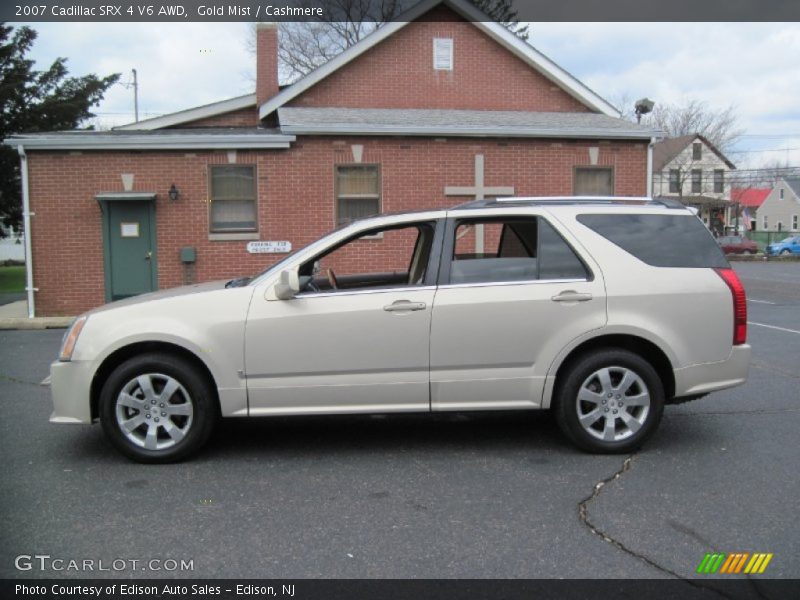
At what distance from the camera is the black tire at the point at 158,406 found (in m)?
4.88

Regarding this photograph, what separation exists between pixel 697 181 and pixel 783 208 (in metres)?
25.8

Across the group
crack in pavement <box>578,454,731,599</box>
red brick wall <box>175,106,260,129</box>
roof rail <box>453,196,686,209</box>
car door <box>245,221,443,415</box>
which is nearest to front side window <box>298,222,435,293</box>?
car door <box>245,221,443,415</box>

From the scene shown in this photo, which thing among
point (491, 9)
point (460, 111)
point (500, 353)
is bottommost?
point (500, 353)

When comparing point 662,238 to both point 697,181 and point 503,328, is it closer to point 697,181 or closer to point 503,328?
point 503,328

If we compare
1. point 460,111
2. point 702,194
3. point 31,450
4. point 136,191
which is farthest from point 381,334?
point 702,194

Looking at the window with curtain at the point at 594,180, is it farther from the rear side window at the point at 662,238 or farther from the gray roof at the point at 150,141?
the rear side window at the point at 662,238

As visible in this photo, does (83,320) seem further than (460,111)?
No

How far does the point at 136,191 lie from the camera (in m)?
13.7

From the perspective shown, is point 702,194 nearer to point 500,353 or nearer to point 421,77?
point 421,77

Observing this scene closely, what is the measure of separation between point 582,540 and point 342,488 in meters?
1.51

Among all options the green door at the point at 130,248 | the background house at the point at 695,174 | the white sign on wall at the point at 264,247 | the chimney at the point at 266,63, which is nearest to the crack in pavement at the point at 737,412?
the white sign on wall at the point at 264,247

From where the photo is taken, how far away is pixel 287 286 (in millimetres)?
4891

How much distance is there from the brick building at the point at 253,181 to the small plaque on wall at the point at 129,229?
0.02 m

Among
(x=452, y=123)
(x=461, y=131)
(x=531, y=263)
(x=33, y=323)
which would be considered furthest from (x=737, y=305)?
(x=33, y=323)
